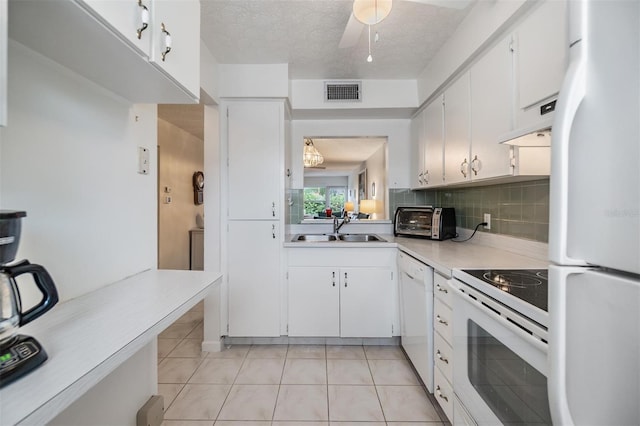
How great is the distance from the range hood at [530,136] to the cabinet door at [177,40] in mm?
1260

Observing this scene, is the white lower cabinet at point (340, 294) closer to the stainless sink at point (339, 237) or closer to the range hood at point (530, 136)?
the stainless sink at point (339, 237)

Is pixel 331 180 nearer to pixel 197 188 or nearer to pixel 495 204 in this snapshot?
pixel 197 188

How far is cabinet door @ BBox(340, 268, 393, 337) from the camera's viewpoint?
7.62 feet

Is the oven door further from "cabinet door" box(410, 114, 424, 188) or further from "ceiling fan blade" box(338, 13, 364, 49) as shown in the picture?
"cabinet door" box(410, 114, 424, 188)

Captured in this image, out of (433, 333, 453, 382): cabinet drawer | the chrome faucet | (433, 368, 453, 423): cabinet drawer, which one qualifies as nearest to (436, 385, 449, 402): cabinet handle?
(433, 368, 453, 423): cabinet drawer


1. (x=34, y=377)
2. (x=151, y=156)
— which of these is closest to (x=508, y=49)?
(x=151, y=156)

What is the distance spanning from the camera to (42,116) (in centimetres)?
84

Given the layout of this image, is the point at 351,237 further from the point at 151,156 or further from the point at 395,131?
the point at 151,156

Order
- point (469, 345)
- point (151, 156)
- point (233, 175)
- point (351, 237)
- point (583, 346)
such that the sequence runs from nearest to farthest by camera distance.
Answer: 1. point (583, 346)
2. point (469, 345)
3. point (151, 156)
4. point (233, 175)
5. point (351, 237)

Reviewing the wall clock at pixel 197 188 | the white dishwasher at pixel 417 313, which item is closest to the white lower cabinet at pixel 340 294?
the white dishwasher at pixel 417 313

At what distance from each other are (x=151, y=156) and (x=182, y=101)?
0.37 metres

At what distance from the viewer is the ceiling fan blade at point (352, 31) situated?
1.43 meters

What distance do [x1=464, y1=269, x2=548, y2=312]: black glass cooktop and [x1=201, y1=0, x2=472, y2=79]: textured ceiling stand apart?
1.52 metres

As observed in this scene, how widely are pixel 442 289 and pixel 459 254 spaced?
14.3 inches
